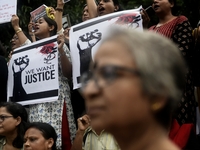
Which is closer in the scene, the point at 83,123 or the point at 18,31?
the point at 83,123

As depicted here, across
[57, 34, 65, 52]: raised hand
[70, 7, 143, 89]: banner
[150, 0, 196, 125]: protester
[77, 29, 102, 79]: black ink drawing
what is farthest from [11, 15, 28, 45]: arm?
[150, 0, 196, 125]: protester

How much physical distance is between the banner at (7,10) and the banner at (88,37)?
1.49 meters

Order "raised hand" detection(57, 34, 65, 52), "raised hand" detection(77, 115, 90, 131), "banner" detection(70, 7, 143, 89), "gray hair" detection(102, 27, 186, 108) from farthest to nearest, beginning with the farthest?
"raised hand" detection(57, 34, 65, 52), "banner" detection(70, 7, 143, 89), "raised hand" detection(77, 115, 90, 131), "gray hair" detection(102, 27, 186, 108)

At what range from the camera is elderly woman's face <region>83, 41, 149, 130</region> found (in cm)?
150

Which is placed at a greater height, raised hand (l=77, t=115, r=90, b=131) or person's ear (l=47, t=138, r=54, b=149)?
raised hand (l=77, t=115, r=90, b=131)

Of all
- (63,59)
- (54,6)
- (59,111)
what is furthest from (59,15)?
(54,6)

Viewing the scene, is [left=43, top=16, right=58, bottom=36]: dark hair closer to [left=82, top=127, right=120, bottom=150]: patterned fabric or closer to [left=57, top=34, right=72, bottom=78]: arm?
[left=57, top=34, right=72, bottom=78]: arm

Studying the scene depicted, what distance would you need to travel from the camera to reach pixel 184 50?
4355 millimetres

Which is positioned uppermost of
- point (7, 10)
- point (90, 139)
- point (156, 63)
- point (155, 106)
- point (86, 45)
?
point (156, 63)

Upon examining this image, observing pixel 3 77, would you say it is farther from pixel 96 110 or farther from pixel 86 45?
pixel 96 110

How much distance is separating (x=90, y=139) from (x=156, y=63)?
2.99 meters

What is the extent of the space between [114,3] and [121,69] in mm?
3936

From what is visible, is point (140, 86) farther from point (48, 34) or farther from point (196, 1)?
point (196, 1)

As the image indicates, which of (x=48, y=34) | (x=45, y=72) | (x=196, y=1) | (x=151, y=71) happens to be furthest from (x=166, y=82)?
(x=196, y=1)
